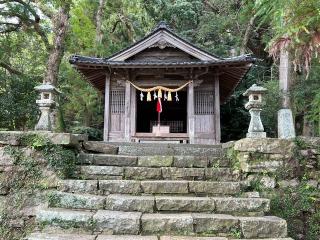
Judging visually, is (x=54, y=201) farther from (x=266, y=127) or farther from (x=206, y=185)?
(x=266, y=127)

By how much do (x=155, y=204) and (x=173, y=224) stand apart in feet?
1.63

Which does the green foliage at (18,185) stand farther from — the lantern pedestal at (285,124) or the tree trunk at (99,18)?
the tree trunk at (99,18)

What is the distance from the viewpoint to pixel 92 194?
4797 millimetres

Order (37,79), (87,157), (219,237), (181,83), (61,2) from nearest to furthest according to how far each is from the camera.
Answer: (219,237) < (87,157) < (61,2) < (181,83) < (37,79)

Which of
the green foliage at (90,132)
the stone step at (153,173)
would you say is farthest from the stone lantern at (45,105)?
the green foliage at (90,132)

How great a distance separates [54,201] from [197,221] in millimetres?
2103

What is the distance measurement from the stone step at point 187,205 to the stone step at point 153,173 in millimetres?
860

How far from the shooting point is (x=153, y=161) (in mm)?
5699

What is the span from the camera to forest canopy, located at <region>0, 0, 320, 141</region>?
1154 centimetres

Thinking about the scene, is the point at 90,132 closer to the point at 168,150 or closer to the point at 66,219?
the point at 168,150

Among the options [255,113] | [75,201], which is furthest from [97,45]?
[75,201]

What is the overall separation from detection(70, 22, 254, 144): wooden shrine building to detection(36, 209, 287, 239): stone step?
6.44m

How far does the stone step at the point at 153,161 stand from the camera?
5.68 metres

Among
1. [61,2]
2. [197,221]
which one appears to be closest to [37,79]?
[61,2]
